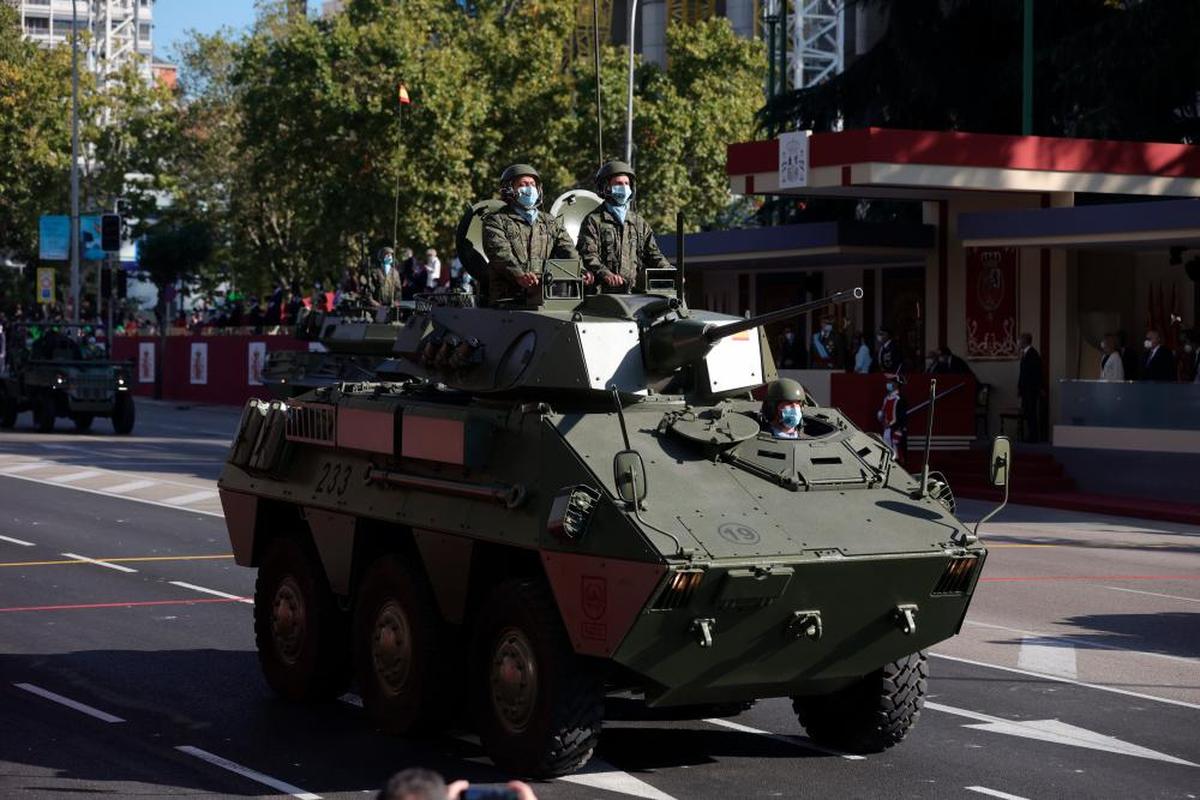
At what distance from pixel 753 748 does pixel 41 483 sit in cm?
1912

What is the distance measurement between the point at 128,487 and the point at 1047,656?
16446 millimetres

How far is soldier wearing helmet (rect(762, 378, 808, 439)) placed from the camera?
11.1 metres

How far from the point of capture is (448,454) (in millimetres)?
10961

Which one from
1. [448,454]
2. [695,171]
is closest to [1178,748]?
[448,454]

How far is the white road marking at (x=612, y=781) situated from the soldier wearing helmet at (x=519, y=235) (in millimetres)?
2984

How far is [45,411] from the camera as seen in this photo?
1515 inches

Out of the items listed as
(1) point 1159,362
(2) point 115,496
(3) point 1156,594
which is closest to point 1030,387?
(1) point 1159,362

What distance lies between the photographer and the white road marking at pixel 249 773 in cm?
1011

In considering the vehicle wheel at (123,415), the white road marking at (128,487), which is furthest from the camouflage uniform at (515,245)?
the vehicle wheel at (123,415)

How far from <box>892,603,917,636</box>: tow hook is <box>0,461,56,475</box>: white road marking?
21.9 metres

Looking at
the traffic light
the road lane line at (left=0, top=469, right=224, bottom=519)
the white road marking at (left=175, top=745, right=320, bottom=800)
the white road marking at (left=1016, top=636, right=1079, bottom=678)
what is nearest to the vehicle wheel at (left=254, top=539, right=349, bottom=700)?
the white road marking at (left=175, top=745, right=320, bottom=800)

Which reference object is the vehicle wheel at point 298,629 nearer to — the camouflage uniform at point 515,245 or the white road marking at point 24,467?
the camouflage uniform at point 515,245

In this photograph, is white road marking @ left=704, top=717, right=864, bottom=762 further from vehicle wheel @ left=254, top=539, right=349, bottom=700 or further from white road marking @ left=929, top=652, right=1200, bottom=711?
white road marking @ left=929, top=652, right=1200, bottom=711

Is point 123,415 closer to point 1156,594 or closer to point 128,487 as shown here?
point 128,487
